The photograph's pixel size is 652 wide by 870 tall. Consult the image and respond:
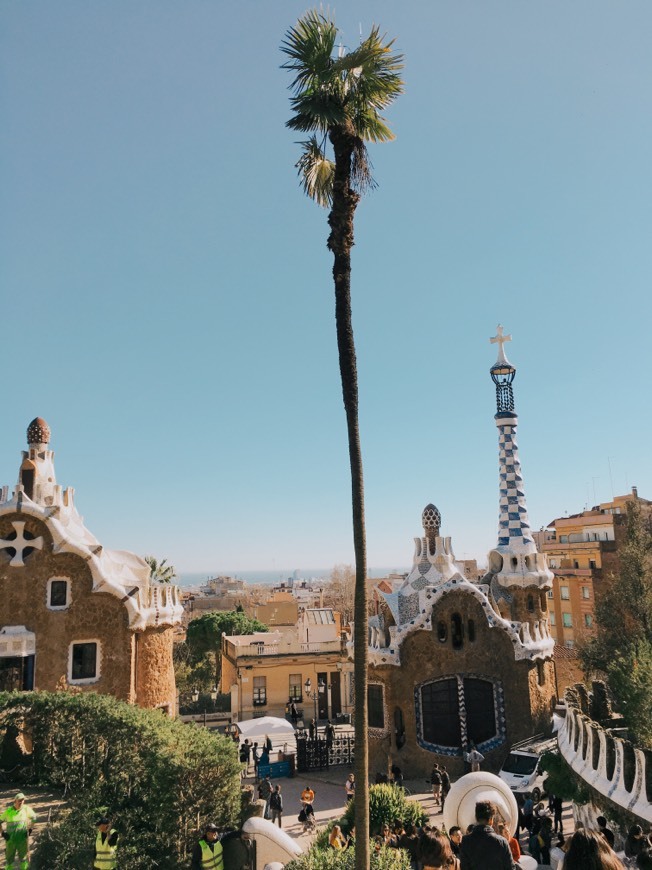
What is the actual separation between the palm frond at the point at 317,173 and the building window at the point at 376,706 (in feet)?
53.9

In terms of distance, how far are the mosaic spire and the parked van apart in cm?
726

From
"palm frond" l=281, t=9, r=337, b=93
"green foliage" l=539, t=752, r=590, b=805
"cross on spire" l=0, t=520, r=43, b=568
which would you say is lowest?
"green foliage" l=539, t=752, r=590, b=805

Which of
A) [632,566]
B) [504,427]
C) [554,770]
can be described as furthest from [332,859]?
[632,566]

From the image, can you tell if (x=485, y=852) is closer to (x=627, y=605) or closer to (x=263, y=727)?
(x=263, y=727)

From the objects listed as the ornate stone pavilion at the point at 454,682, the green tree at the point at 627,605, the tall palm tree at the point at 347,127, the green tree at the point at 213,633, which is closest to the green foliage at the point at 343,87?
the tall palm tree at the point at 347,127

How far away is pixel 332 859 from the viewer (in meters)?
9.09

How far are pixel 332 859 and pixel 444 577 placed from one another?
15073 mm

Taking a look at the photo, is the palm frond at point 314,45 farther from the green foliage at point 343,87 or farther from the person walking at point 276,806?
the person walking at point 276,806

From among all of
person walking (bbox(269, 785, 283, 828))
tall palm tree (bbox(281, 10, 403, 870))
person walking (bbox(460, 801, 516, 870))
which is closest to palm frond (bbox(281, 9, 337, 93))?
tall palm tree (bbox(281, 10, 403, 870))

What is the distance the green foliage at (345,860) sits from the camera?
880 cm

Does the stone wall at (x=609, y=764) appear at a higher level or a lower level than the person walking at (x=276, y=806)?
higher

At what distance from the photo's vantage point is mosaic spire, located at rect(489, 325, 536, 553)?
24906 mm

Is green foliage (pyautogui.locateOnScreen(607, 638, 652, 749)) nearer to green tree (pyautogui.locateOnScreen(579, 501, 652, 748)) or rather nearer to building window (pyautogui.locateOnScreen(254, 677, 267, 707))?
green tree (pyautogui.locateOnScreen(579, 501, 652, 748))

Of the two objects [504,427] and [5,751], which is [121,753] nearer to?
[5,751]
